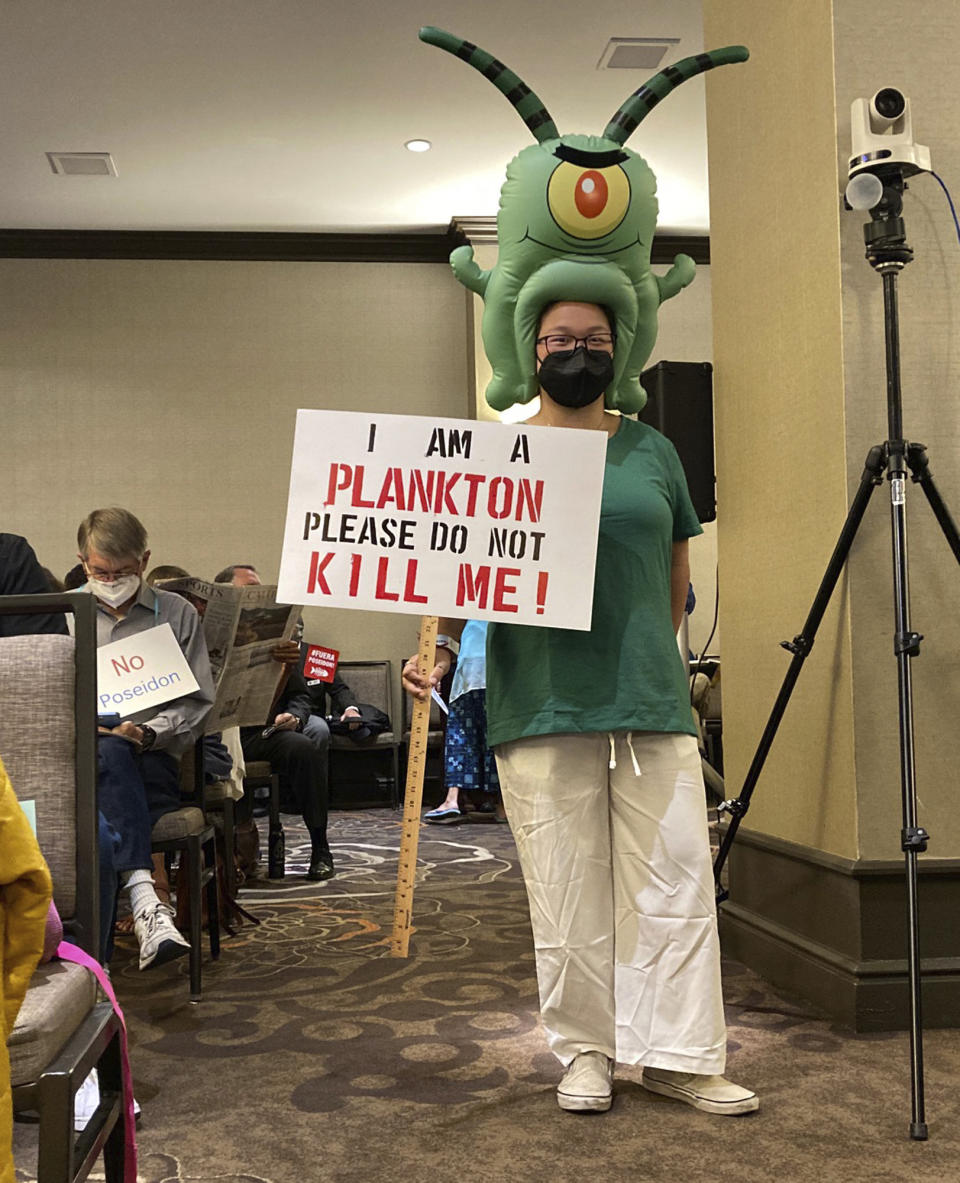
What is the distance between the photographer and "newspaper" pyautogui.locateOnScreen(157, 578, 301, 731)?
3.40 m

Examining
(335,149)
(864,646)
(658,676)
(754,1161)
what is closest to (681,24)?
(335,149)

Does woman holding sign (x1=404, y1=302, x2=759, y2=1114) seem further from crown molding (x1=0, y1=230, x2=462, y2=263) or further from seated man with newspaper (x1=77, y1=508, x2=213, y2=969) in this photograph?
crown molding (x1=0, y1=230, x2=462, y2=263)

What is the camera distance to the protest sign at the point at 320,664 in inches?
254

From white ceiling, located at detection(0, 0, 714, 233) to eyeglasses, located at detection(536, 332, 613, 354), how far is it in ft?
12.2

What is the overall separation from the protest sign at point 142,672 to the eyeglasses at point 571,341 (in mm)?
1277

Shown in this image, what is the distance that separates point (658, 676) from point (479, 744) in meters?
3.93

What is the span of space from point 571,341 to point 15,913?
1.39 metres

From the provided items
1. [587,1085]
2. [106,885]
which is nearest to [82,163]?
[106,885]

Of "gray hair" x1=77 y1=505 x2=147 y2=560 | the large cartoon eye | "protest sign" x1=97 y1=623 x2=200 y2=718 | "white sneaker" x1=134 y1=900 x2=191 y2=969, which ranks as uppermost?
the large cartoon eye

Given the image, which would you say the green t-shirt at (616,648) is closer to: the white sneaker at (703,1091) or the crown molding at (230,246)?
the white sneaker at (703,1091)

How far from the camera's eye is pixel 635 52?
5.77m

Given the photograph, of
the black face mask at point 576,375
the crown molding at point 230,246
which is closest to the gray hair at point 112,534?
the black face mask at point 576,375

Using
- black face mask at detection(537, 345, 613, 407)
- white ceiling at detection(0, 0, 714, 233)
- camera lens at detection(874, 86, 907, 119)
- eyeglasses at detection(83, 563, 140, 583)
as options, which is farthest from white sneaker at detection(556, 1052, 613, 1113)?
white ceiling at detection(0, 0, 714, 233)

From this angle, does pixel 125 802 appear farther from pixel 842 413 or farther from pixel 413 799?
pixel 842 413
